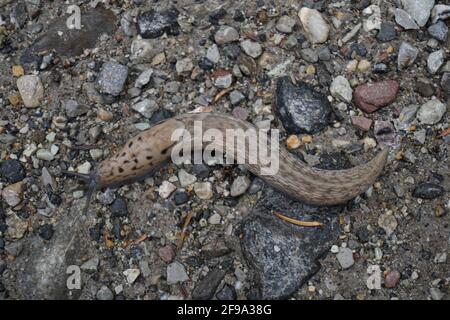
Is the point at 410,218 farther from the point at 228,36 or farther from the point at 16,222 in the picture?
the point at 16,222

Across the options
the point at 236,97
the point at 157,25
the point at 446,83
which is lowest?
the point at 446,83

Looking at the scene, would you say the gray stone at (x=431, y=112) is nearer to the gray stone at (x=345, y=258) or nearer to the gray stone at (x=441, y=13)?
the gray stone at (x=441, y=13)

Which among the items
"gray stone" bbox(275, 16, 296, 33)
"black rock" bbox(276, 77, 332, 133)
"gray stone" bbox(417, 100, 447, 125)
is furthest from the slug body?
"gray stone" bbox(275, 16, 296, 33)

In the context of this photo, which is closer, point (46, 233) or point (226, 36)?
point (46, 233)

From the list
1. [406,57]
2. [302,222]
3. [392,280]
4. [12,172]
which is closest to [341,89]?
[406,57]

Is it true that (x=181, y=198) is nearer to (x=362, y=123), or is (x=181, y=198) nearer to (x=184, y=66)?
(x=184, y=66)

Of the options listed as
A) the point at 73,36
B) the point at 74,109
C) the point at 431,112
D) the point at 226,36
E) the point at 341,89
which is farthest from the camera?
the point at 73,36

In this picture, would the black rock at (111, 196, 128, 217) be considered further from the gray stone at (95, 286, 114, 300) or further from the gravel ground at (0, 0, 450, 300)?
the gray stone at (95, 286, 114, 300)

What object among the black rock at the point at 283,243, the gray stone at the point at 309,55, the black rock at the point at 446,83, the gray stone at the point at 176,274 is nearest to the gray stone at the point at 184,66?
the gray stone at the point at 309,55
